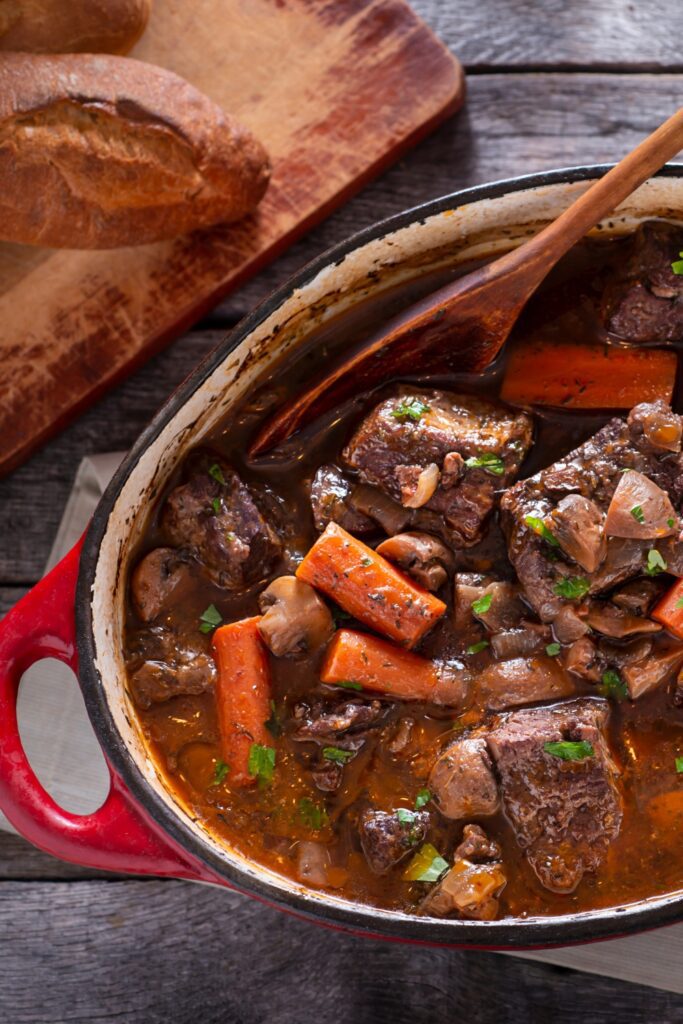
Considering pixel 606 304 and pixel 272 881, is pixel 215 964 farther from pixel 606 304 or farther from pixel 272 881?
pixel 606 304

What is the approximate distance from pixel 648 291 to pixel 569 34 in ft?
3.68

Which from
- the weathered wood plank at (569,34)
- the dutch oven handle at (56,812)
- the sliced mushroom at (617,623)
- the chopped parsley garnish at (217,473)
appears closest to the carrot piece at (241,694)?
the dutch oven handle at (56,812)

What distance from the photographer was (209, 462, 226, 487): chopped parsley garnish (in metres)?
2.73

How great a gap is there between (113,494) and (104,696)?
484 mm

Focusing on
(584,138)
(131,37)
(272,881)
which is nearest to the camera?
(272,881)

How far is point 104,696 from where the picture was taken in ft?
8.27

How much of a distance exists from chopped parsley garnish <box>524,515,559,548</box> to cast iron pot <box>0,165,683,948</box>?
0.74 meters

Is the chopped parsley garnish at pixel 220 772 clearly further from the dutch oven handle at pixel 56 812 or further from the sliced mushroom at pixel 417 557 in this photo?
the sliced mushroom at pixel 417 557

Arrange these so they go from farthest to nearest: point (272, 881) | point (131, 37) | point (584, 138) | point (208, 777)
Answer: point (584, 138) < point (131, 37) < point (208, 777) < point (272, 881)

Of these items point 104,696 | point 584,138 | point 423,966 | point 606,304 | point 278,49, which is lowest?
point 423,966

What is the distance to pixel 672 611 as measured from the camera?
2.62 m

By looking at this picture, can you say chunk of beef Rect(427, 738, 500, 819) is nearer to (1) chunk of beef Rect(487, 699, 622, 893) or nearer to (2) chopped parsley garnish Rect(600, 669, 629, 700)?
(1) chunk of beef Rect(487, 699, 622, 893)

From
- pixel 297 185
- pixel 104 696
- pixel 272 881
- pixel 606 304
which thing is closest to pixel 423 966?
pixel 272 881

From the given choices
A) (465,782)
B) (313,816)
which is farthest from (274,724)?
(465,782)
